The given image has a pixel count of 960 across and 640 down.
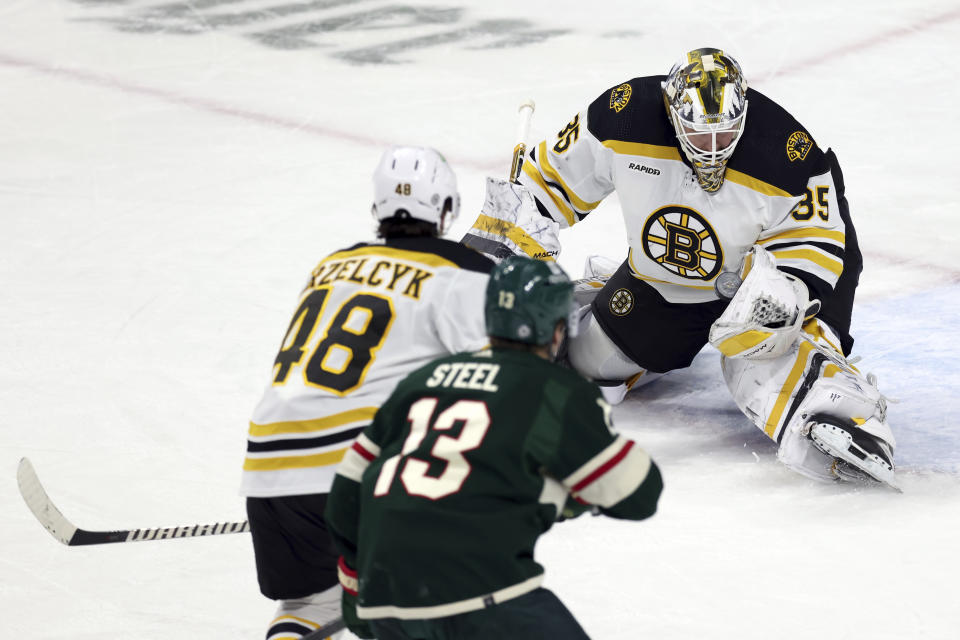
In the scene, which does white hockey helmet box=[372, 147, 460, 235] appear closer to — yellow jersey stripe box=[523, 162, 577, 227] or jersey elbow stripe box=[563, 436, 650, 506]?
jersey elbow stripe box=[563, 436, 650, 506]

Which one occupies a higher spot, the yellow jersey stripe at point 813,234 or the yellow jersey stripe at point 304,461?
the yellow jersey stripe at point 813,234

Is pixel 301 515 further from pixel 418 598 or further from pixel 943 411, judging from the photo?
pixel 943 411

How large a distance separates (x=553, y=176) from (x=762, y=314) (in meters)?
0.79

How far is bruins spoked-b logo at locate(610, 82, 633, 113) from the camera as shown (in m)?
3.66

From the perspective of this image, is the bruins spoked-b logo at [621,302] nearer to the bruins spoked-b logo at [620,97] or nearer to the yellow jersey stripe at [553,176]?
the yellow jersey stripe at [553,176]

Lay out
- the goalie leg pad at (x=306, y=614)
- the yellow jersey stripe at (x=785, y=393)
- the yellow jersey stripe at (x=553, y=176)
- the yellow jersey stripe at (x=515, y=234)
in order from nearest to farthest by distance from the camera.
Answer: the goalie leg pad at (x=306, y=614), the yellow jersey stripe at (x=785, y=393), the yellow jersey stripe at (x=515, y=234), the yellow jersey stripe at (x=553, y=176)

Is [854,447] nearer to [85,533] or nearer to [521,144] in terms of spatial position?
[521,144]

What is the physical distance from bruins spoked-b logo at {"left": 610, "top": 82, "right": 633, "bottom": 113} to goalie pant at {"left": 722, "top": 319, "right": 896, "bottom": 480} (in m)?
0.73

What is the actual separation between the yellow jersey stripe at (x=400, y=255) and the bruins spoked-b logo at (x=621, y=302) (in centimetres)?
155

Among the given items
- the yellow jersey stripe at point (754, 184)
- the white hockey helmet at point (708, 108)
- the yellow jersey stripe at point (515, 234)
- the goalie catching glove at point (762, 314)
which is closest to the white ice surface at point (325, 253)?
the goalie catching glove at point (762, 314)

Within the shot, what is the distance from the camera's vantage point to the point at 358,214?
5.36 metres

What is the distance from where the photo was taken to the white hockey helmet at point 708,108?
11.0ft

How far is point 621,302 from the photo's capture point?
154 inches

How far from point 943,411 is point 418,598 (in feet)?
7.58
